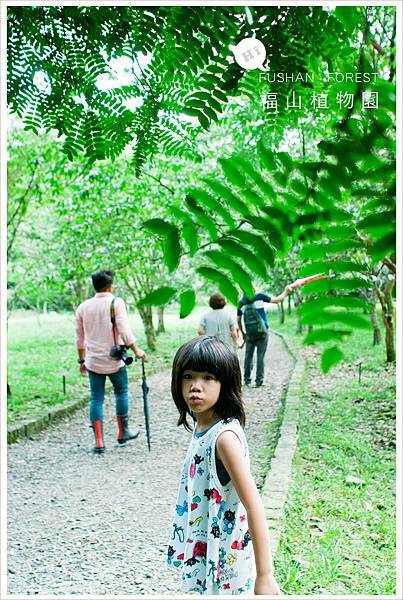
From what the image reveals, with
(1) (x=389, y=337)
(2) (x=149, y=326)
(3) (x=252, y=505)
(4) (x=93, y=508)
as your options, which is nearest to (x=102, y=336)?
(4) (x=93, y=508)

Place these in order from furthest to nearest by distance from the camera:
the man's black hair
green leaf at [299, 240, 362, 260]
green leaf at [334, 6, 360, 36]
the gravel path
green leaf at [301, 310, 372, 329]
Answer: the man's black hair, the gravel path, green leaf at [334, 6, 360, 36], green leaf at [299, 240, 362, 260], green leaf at [301, 310, 372, 329]

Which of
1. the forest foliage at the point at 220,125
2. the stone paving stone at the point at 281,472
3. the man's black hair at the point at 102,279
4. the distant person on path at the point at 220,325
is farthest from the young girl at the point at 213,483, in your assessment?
the distant person on path at the point at 220,325

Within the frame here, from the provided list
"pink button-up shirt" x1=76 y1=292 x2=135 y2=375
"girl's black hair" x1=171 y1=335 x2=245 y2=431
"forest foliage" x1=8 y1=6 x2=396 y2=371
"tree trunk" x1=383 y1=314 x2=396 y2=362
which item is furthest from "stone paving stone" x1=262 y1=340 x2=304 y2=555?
"tree trunk" x1=383 y1=314 x2=396 y2=362

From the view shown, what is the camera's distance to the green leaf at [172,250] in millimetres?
663

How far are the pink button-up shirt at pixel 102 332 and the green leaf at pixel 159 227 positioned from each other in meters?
3.37

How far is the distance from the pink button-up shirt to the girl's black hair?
2477mm

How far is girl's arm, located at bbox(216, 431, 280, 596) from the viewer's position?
48.8 inches

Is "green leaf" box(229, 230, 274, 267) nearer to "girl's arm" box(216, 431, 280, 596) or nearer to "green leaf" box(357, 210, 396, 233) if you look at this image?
"green leaf" box(357, 210, 396, 233)

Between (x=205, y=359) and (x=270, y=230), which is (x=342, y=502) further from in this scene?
(x=270, y=230)

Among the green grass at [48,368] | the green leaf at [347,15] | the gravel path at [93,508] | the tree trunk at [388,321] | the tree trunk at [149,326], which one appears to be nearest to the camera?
the green leaf at [347,15]

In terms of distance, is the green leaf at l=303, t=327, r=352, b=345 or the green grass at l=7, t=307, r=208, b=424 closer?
Answer: the green leaf at l=303, t=327, r=352, b=345

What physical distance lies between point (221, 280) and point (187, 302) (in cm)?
5

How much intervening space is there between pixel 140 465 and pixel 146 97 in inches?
116

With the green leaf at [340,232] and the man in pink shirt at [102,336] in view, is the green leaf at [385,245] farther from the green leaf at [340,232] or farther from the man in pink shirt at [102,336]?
the man in pink shirt at [102,336]
